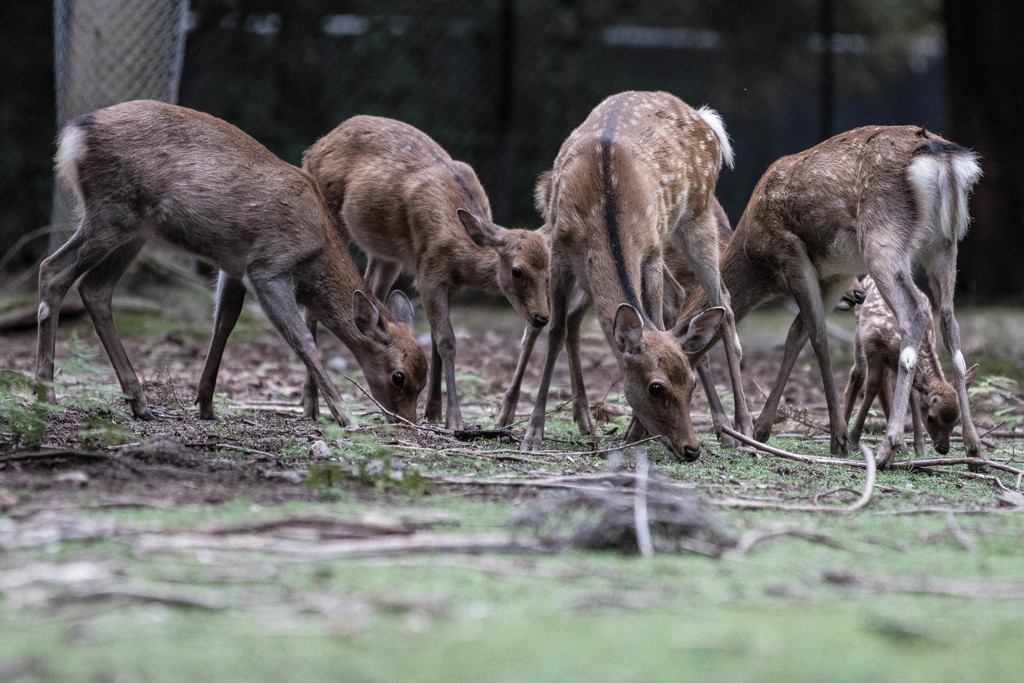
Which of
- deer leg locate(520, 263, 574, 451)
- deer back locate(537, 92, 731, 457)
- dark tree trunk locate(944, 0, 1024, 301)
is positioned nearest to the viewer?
deer back locate(537, 92, 731, 457)

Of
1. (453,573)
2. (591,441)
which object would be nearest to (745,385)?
(591,441)

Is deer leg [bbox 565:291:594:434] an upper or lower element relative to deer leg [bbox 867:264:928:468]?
lower

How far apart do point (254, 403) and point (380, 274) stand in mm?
1506

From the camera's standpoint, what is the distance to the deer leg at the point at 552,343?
19.0 feet

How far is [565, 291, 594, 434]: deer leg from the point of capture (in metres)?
6.59

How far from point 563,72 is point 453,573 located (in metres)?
9.93

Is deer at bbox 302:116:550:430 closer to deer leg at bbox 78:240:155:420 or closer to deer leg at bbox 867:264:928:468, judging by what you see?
deer leg at bbox 78:240:155:420

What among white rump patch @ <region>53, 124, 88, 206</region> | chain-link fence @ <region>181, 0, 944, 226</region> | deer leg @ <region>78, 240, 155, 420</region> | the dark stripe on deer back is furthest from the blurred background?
the dark stripe on deer back

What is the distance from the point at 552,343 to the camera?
6.10 meters

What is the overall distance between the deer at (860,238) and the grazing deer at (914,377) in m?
0.20

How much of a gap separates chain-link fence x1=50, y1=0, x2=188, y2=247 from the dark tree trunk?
27.4 feet

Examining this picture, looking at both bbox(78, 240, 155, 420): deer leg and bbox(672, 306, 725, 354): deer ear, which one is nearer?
bbox(672, 306, 725, 354): deer ear

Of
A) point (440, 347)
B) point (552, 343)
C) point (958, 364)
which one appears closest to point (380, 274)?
point (440, 347)

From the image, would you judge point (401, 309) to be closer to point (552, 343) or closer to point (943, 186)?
point (552, 343)
